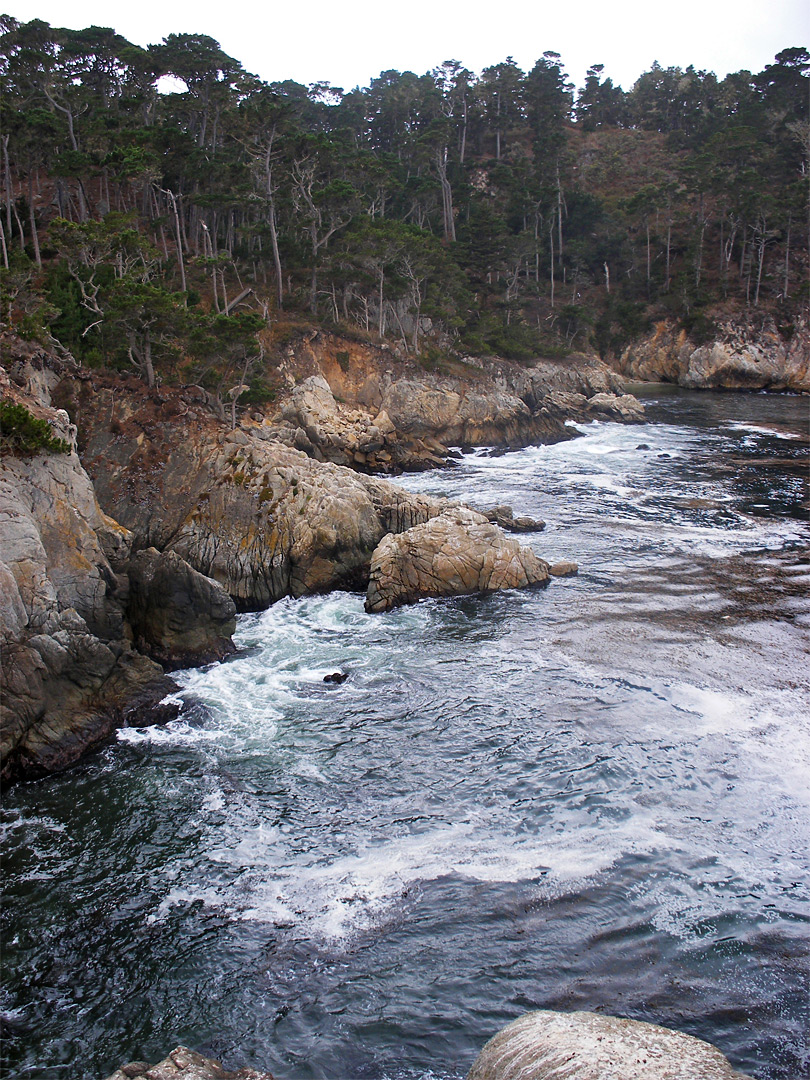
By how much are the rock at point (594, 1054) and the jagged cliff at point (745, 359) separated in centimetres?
7281

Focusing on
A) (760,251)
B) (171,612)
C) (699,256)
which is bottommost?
(171,612)

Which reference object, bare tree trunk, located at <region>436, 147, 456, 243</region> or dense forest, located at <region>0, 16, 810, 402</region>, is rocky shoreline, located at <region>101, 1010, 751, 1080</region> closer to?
dense forest, located at <region>0, 16, 810, 402</region>

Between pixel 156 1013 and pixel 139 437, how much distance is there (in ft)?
69.0

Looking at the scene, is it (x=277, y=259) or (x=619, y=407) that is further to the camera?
(x=619, y=407)

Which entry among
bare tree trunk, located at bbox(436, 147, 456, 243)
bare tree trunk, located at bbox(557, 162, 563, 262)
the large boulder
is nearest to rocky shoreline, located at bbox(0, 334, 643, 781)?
the large boulder

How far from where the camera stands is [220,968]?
384 inches

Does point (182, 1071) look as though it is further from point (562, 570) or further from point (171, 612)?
point (562, 570)

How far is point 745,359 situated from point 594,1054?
73.6 m

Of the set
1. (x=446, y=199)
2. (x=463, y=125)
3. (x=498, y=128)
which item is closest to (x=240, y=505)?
(x=446, y=199)

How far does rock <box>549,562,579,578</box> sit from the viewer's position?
24.4 metres

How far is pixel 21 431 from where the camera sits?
17797mm

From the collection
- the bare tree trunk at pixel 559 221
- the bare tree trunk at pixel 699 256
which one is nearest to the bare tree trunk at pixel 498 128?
the bare tree trunk at pixel 559 221

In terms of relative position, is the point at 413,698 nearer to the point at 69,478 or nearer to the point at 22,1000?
the point at 22,1000

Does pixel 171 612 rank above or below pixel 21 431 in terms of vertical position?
below
